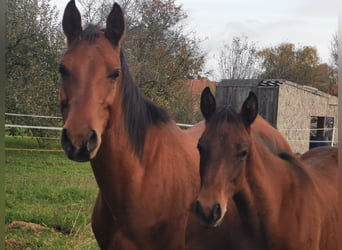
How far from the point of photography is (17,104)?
26.8ft

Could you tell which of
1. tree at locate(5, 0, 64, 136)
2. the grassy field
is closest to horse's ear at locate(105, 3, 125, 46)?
the grassy field

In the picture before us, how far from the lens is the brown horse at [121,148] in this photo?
1.99 metres

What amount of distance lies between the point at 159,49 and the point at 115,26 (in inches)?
72.5

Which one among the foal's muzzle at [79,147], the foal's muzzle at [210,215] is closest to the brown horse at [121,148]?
the foal's muzzle at [79,147]

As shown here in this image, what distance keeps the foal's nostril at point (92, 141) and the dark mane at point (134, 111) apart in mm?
406

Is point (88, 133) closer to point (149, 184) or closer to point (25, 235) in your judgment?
point (149, 184)

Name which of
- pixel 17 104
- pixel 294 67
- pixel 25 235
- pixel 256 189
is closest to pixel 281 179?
pixel 256 189

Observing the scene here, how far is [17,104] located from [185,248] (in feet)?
21.1

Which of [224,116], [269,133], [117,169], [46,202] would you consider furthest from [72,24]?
[46,202]

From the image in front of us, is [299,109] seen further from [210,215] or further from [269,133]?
[210,215]

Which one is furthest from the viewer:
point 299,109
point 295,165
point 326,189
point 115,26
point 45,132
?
point 45,132

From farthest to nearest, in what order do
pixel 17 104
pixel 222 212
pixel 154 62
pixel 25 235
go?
pixel 17 104
pixel 25 235
pixel 154 62
pixel 222 212

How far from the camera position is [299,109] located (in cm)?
539

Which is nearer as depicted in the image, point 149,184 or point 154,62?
point 149,184
